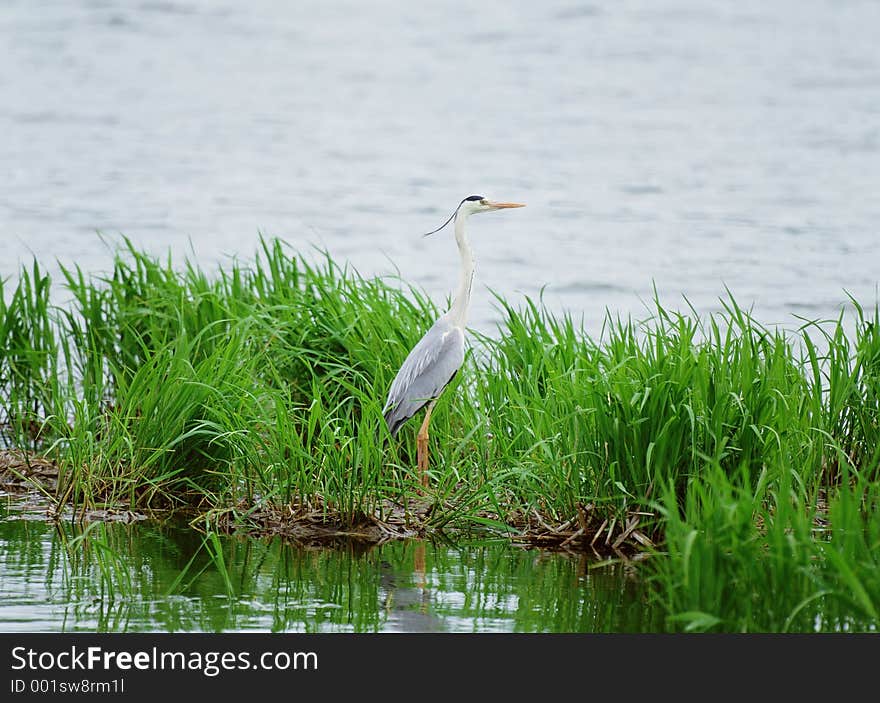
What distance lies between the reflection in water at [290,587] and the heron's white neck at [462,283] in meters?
1.63

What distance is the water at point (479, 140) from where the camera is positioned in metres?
15.3

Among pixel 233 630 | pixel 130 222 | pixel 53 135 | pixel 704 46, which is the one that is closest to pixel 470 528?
pixel 233 630

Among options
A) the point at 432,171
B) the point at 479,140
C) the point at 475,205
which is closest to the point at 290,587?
the point at 475,205

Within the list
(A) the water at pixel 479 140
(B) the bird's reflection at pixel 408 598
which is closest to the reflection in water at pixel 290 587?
(B) the bird's reflection at pixel 408 598

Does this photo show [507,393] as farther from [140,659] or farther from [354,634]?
[140,659]

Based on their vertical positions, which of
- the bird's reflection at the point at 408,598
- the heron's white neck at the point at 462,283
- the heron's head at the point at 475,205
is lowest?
the bird's reflection at the point at 408,598

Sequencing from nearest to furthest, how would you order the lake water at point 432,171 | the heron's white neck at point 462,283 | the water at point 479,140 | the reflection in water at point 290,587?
1. the reflection in water at point 290,587
2. the lake water at point 432,171
3. the heron's white neck at point 462,283
4. the water at point 479,140

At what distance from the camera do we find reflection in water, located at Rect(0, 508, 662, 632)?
215 inches

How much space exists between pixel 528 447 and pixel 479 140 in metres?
15.4

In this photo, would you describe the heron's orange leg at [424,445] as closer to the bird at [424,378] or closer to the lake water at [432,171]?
the bird at [424,378]

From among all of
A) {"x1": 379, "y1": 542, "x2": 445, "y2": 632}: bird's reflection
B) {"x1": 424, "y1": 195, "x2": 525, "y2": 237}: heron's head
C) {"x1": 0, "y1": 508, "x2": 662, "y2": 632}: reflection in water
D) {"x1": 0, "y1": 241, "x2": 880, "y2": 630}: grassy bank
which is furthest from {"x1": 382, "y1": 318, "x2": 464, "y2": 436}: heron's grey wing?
{"x1": 379, "y1": 542, "x2": 445, "y2": 632}: bird's reflection

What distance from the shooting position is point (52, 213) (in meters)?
16.6

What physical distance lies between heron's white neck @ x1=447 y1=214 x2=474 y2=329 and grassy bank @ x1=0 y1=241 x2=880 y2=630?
0.37 metres

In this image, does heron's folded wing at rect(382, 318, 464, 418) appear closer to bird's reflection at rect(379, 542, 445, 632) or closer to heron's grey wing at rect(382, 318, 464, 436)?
heron's grey wing at rect(382, 318, 464, 436)
